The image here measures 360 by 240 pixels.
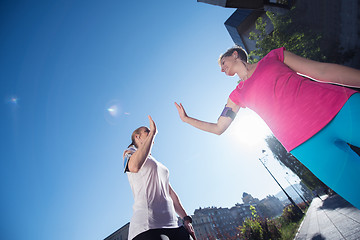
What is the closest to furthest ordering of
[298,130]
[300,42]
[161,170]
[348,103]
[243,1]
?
[348,103], [298,130], [161,170], [243,1], [300,42]

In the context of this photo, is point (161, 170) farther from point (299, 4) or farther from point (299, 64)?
point (299, 4)

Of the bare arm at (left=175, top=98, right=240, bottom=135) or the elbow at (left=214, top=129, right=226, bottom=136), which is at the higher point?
the bare arm at (left=175, top=98, right=240, bottom=135)

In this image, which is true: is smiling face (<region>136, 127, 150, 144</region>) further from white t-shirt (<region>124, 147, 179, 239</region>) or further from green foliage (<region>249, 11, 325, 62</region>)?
green foliage (<region>249, 11, 325, 62</region>)

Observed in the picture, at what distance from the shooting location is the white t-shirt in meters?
1.36

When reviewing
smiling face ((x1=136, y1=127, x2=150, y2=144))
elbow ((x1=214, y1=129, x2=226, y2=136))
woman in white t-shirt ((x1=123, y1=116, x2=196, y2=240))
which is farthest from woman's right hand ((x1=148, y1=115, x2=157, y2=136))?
elbow ((x1=214, y1=129, x2=226, y2=136))

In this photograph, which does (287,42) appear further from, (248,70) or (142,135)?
(142,135)

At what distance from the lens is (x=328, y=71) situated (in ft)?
3.59

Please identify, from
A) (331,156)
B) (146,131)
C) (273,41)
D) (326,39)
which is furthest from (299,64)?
(326,39)

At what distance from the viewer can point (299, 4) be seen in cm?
1666

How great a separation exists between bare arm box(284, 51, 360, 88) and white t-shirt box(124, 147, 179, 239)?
5.82ft

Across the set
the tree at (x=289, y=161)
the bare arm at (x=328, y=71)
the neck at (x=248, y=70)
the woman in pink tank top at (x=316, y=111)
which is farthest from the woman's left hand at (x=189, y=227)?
the tree at (x=289, y=161)

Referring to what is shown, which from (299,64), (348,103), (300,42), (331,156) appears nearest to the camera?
(348,103)

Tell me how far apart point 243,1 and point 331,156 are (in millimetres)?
10127

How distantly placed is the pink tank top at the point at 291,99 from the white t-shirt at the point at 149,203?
1341 millimetres
